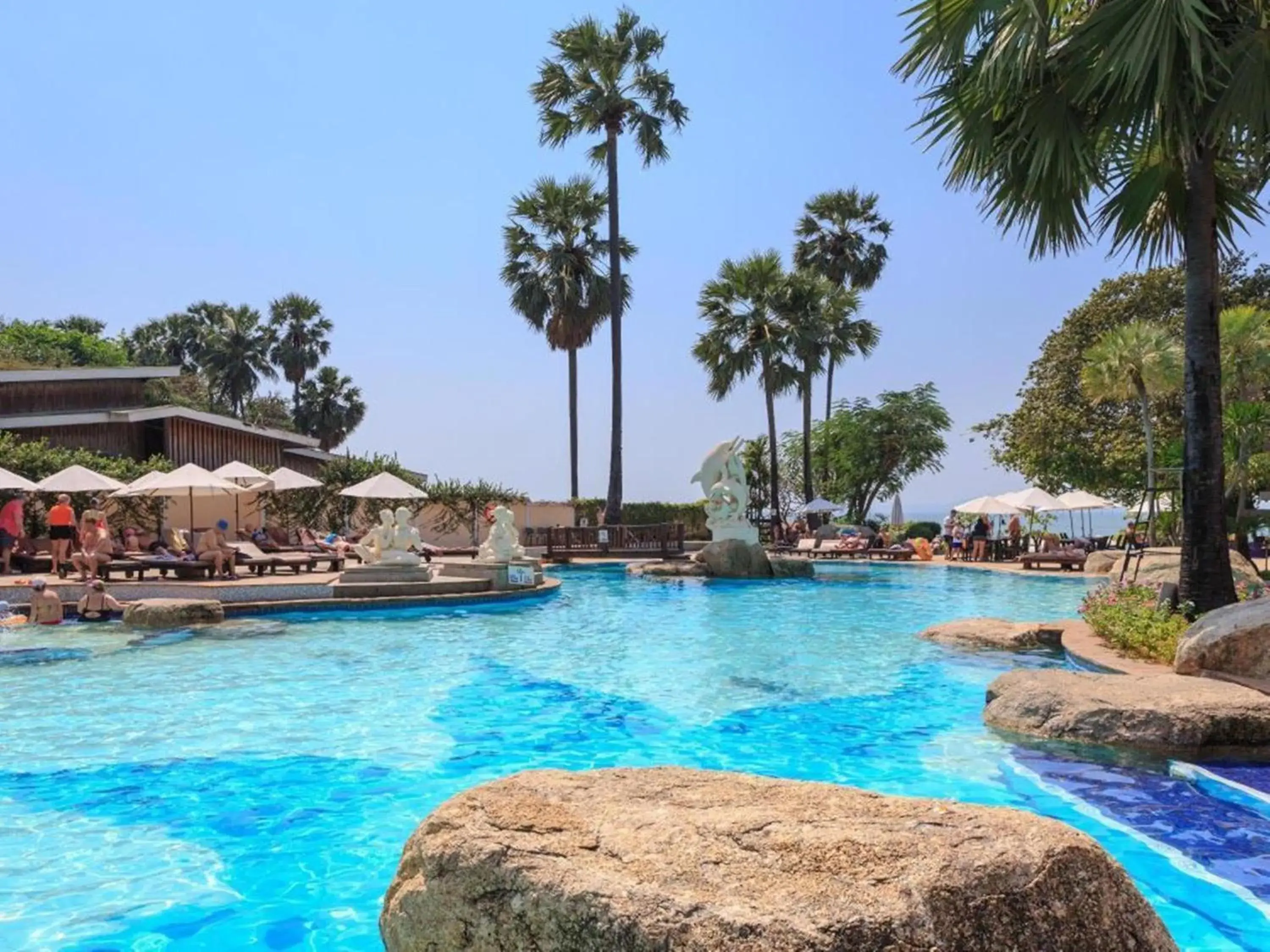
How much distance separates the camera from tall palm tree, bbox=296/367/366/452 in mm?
44594

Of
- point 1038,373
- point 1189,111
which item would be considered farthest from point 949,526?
point 1189,111

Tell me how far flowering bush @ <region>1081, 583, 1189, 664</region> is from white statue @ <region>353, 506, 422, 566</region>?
11.6 meters

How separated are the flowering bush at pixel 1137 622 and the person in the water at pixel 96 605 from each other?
14068 millimetres

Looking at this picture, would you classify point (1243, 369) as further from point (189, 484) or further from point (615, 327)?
point (189, 484)

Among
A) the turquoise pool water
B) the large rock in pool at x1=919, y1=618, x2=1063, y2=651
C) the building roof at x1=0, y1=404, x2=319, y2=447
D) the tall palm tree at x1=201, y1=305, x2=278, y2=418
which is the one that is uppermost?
the tall palm tree at x1=201, y1=305, x2=278, y2=418

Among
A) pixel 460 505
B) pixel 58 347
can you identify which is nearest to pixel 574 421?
pixel 460 505

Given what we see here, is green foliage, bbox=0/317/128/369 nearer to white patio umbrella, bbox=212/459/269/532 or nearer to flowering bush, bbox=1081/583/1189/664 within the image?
white patio umbrella, bbox=212/459/269/532

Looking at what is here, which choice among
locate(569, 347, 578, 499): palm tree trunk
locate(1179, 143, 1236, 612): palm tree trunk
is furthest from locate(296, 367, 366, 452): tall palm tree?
locate(1179, 143, 1236, 612): palm tree trunk

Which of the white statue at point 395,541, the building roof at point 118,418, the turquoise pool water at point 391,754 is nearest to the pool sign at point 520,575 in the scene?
the white statue at point 395,541

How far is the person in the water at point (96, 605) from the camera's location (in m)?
14.5

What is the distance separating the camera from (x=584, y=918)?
2.25 metres

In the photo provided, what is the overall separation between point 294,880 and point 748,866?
145 inches

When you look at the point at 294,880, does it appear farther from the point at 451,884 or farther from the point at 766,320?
the point at 766,320

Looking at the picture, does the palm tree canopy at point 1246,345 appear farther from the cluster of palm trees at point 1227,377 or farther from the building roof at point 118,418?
the building roof at point 118,418
